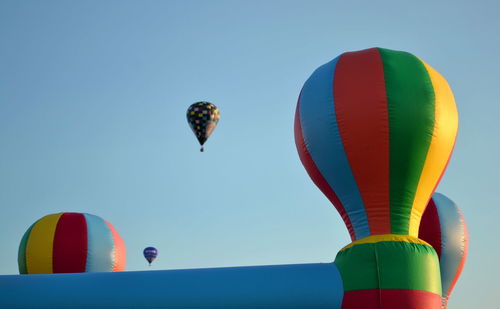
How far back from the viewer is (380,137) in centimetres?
769

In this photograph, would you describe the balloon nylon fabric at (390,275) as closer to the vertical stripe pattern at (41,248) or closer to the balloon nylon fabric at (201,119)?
the vertical stripe pattern at (41,248)

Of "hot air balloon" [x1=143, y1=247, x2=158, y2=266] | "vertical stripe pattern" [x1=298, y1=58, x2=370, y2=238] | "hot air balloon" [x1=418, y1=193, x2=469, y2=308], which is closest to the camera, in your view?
"vertical stripe pattern" [x1=298, y1=58, x2=370, y2=238]

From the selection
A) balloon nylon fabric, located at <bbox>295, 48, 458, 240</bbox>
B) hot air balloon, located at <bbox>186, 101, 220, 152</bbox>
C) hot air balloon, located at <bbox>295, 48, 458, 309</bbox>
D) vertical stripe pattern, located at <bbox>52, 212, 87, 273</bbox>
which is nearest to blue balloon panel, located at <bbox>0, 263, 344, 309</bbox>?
hot air balloon, located at <bbox>295, 48, 458, 309</bbox>

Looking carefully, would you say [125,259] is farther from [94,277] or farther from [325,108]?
[325,108]

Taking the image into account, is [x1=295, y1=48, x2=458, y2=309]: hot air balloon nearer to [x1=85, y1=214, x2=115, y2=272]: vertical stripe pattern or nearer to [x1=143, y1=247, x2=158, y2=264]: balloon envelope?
[x1=85, y1=214, x2=115, y2=272]: vertical stripe pattern

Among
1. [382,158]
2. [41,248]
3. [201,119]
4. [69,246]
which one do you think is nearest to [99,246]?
[69,246]

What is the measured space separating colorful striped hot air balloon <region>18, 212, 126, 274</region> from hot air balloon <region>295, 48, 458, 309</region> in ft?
20.0

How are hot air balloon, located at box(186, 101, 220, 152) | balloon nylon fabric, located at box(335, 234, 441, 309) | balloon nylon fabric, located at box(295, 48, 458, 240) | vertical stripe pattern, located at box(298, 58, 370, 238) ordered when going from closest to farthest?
balloon nylon fabric, located at box(335, 234, 441, 309), balloon nylon fabric, located at box(295, 48, 458, 240), vertical stripe pattern, located at box(298, 58, 370, 238), hot air balloon, located at box(186, 101, 220, 152)

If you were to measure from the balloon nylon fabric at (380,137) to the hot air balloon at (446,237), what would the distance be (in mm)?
3079

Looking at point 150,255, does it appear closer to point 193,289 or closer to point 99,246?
point 99,246

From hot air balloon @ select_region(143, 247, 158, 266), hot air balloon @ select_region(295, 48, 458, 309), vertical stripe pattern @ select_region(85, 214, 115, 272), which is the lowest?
hot air balloon @ select_region(143, 247, 158, 266)

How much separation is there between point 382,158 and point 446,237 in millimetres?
3928

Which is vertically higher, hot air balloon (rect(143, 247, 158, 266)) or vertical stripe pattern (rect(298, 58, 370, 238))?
vertical stripe pattern (rect(298, 58, 370, 238))

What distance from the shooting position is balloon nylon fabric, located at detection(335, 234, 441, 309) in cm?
731
